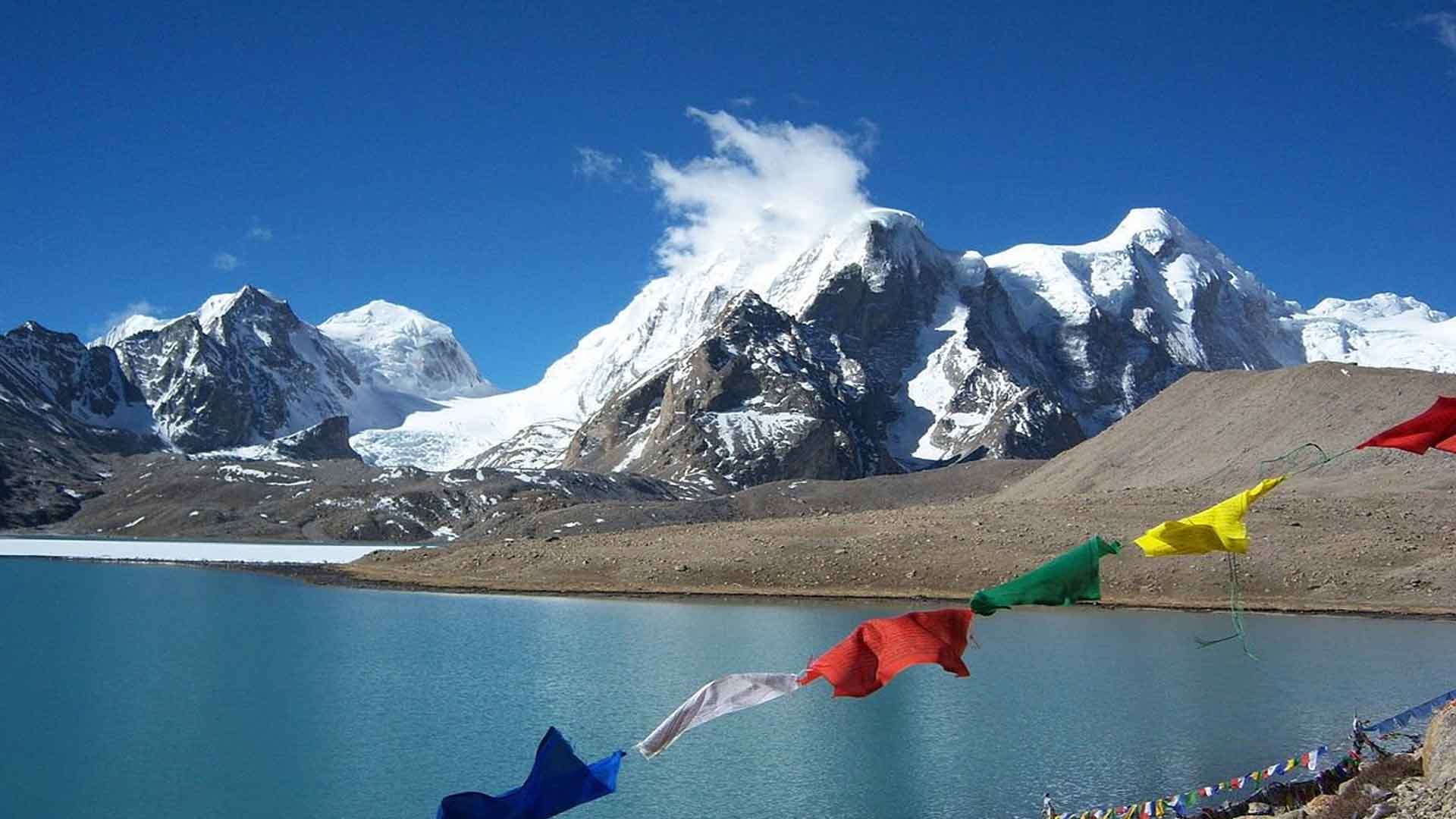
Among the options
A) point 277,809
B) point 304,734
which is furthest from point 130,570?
point 277,809

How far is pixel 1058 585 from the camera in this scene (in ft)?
40.3

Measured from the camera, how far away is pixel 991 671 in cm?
3409

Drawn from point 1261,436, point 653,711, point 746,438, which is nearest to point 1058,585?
point 653,711

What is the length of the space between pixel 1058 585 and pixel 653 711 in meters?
17.7

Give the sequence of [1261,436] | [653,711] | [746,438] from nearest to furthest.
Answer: [653,711]
[1261,436]
[746,438]

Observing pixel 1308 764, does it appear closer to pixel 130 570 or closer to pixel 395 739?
pixel 395 739

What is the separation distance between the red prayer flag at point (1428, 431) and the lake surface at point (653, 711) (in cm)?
845

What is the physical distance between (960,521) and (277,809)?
51468 mm

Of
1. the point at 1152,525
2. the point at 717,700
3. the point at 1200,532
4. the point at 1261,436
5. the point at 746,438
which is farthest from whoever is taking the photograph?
the point at 746,438

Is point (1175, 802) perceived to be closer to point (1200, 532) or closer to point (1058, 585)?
point (1200, 532)

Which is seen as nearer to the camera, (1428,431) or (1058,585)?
(1058,585)

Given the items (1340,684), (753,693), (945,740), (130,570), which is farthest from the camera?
(130,570)

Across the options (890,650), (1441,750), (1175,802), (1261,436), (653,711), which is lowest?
(1175,802)

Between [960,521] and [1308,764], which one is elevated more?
[960,521]
